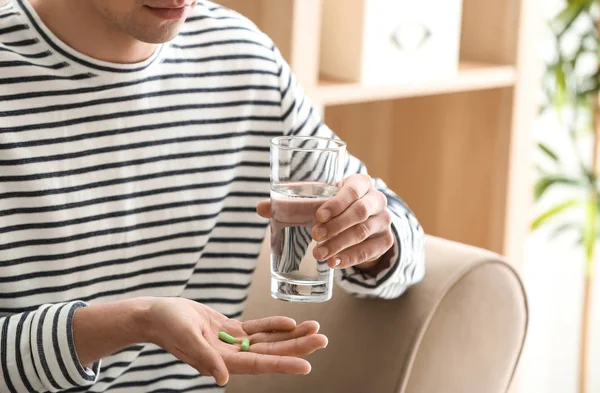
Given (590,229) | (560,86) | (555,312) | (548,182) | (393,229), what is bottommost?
(555,312)

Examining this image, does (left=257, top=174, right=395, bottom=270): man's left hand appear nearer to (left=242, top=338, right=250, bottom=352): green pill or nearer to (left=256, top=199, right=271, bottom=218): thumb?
(left=256, top=199, right=271, bottom=218): thumb

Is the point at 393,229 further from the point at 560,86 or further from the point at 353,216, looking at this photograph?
the point at 560,86

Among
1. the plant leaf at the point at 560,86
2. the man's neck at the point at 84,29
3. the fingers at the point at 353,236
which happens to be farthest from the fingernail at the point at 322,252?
the plant leaf at the point at 560,86

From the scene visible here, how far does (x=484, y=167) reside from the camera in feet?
6.86

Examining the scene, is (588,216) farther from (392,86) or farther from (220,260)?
(220,260)

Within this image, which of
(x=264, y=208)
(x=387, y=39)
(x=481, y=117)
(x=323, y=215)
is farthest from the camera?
(x=481, y=117)

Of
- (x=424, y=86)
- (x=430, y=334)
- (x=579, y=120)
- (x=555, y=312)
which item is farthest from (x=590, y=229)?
(x=430, y=334)

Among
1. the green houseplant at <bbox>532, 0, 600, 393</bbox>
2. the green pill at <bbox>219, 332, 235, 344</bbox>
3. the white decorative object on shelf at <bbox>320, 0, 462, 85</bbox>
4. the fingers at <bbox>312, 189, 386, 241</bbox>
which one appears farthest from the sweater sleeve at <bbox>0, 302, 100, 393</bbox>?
the green houseplant at <bbox>532, 0, 600, 393</bbox>

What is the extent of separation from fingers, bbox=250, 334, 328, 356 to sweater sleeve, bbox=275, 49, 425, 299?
0.27m

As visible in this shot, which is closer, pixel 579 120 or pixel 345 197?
pixel 345 197

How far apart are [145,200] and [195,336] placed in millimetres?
402

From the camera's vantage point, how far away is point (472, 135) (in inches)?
82.7

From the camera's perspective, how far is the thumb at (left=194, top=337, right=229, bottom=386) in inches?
33.8

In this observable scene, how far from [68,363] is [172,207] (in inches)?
12.9
